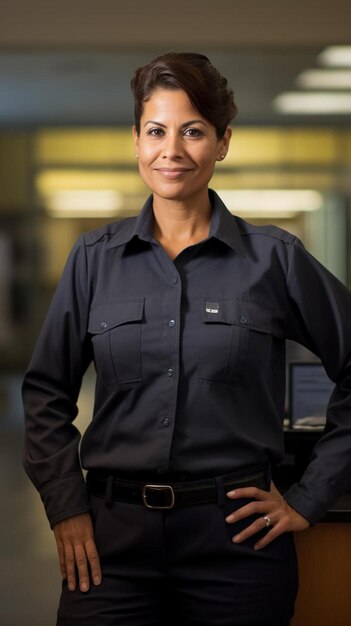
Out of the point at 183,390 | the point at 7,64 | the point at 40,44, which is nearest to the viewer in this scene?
the point at 183,390

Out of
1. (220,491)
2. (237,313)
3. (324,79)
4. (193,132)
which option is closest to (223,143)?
(193,132)

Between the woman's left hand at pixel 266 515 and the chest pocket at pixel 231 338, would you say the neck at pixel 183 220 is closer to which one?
the chest pocket at pixel 231 338

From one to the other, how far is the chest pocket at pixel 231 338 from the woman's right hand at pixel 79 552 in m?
0.39

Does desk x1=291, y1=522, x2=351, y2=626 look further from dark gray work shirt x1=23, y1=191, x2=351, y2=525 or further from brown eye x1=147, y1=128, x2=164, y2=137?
brown eye x1=147, y1=128, x2=164, y2=137

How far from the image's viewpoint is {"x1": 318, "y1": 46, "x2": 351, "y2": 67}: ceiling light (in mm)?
4941

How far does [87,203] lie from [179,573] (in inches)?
140

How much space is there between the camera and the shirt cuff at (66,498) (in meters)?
2.09

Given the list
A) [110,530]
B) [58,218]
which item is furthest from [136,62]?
[110,530]

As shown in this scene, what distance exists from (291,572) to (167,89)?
1.00m

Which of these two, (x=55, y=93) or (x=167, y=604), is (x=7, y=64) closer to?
(x=55, y=93)

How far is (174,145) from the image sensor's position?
6.70 feet

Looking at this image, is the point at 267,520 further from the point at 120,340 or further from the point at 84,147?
the point at 84,147

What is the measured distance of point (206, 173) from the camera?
2113 millimetres

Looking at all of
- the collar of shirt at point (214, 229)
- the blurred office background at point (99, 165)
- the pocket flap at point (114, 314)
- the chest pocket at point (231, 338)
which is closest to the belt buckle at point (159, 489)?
the chest pocket at point (231, 338)
